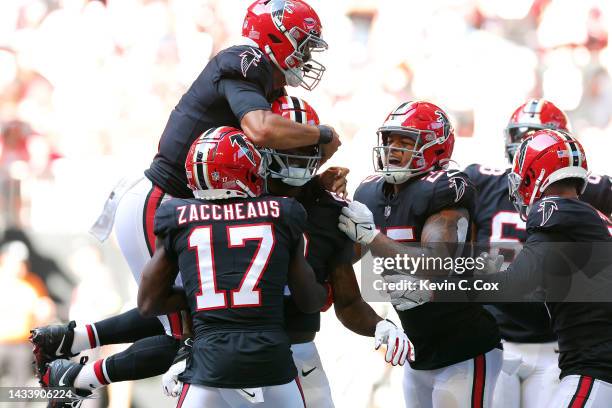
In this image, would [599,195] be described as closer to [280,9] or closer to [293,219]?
[280,9]

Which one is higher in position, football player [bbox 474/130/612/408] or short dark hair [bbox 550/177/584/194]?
short dark hair [bbox 550/177/584/194]

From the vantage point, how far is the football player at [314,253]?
373cm

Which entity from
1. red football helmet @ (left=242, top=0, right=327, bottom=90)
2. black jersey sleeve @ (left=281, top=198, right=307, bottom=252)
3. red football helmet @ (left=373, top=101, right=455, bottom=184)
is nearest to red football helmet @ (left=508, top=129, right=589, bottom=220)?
red football helmet @ (left=373, top=101, right=455, bottom=184)

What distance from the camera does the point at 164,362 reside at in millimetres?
3969

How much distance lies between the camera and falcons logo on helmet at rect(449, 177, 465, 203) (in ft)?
12.7

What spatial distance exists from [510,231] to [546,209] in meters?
1.21

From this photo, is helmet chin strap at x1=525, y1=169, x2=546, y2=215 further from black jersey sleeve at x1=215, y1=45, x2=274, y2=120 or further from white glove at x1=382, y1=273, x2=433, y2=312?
black jersey sleeve at x1=215, y1=45, x2=274, y2=120

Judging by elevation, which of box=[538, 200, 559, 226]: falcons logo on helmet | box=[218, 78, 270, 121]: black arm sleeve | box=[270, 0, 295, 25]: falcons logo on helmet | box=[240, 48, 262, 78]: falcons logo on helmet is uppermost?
box=[270, 0, 295, 25]: falcons logo on helmet

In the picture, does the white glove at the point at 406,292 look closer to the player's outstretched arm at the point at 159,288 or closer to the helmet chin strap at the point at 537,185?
the helmet chin strap at the point at 537,185

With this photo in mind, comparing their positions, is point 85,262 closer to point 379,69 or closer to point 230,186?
point 379,69

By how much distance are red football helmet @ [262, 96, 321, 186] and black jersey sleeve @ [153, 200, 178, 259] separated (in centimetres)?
55

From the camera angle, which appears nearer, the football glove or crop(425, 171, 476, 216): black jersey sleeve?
the football glove

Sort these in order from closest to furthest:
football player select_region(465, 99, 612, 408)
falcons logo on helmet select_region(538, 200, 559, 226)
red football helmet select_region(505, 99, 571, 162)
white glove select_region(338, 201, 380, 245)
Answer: falcons logo on helmet select_region(538, 200, 559, 226)
white glove select_region(338, 201, 380, 245)
football player select_region(465, 99, 612, 408)
red football helmet select_region(505, 99, 571, 162)

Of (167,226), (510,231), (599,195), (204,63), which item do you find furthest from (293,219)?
(204,63)
